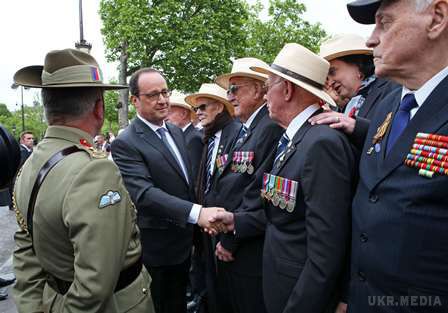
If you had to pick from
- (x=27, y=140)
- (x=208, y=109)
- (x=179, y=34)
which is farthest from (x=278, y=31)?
(x=208, y=109)

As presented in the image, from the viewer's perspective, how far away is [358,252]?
1751mm

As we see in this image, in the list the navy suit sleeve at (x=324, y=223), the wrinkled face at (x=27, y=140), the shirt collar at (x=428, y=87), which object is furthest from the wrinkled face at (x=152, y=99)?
the wrinkled face at (x=27, y=140)

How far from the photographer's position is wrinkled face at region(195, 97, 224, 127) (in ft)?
15.2

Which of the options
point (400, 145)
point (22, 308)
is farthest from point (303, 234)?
point (22, 308)

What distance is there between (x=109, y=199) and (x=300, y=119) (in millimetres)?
1291

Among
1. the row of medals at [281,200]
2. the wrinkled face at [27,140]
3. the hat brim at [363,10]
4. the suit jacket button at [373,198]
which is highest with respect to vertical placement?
the hat brim at [363,10]

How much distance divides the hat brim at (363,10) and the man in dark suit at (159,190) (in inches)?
73.4

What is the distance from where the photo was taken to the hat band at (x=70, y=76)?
1915 millimetres

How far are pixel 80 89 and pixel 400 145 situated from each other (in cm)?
161

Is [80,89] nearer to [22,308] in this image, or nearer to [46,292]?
[46,292]

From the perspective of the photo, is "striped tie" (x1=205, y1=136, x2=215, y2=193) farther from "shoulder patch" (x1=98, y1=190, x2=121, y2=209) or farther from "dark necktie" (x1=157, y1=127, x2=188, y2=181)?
"shoulder patch" (x1=98, y1=190, x2=121, y2=209)

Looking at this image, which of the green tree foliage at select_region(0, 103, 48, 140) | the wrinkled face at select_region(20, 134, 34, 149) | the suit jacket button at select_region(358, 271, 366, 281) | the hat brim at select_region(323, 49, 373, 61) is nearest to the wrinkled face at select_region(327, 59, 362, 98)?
the hat brim at select_region(323, 49, 373, 61)

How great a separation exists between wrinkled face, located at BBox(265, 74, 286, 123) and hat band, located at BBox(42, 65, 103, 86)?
115 centimetres

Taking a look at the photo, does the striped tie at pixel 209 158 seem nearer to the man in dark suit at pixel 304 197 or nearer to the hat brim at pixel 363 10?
the man in dark suit at pixel 304 197
